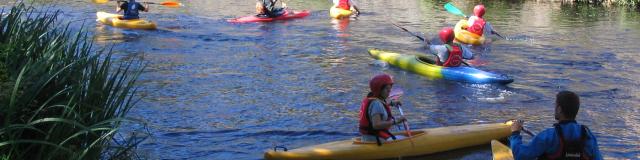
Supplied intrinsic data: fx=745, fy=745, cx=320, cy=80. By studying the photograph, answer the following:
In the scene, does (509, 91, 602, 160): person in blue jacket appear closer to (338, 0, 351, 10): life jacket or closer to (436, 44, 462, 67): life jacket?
(436, 44, 462, 67): life jacket

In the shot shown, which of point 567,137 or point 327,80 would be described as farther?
point 327,80

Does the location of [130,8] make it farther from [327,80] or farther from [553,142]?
[553,142]

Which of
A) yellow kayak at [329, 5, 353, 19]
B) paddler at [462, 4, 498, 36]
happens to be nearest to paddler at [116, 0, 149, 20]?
yellow kayak at [329, 5, 353, 19]

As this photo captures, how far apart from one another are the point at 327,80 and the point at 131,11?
265 inches

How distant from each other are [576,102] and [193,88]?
6.70m

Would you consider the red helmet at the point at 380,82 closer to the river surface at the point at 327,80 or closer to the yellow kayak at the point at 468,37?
the river surface at the point at 327,80

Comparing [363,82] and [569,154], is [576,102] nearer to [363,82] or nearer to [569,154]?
[569,154]

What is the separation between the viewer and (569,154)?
4.25 metres

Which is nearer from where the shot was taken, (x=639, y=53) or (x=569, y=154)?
(x=569, y=154)

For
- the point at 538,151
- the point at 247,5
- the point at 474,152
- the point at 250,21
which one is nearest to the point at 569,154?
the point at 538,151

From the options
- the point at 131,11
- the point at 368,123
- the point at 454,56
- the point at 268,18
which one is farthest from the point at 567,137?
the point at 268,18

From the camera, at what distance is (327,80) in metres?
10.9

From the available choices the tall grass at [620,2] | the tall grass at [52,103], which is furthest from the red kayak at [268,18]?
the tall grass at [52,103]

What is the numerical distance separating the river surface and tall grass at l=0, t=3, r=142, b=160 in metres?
1.68
